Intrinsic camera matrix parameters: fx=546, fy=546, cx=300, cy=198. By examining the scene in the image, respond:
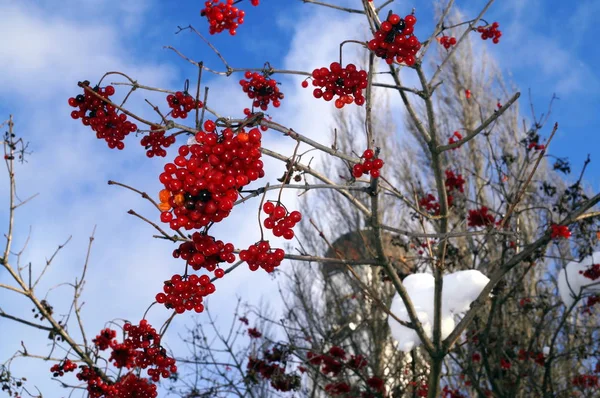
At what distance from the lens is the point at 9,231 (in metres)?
3.07

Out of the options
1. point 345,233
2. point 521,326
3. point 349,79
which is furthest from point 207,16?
point 345,233

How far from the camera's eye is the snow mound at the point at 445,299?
294cm

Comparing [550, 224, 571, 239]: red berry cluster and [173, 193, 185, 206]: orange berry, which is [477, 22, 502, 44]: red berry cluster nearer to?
[550, 224, 571, 239]: red berry cluster

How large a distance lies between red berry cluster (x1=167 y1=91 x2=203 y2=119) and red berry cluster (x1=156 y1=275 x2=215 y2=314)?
Result: 741 millimetres

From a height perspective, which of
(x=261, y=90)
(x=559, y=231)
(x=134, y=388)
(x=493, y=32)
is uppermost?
(x=493, y=32)

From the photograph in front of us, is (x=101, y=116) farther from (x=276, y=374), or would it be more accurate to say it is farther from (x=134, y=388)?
(x=276, y=374)

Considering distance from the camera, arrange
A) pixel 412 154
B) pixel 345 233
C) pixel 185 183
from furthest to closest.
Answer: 1. pixel 412 154
2. pixel 345 233
3. pixel 185 183

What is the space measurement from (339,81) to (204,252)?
85 centimetres

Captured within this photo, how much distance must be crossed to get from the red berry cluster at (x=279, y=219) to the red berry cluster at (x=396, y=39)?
0.68 m

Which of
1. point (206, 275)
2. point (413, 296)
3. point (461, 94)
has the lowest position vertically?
point (206, 275)

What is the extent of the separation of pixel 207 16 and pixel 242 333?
3.57 meters

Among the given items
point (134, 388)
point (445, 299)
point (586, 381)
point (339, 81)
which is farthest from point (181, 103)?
point (586, 381)

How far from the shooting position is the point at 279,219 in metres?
1.53

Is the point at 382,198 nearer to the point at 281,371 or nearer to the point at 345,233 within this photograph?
the point at 345,233
